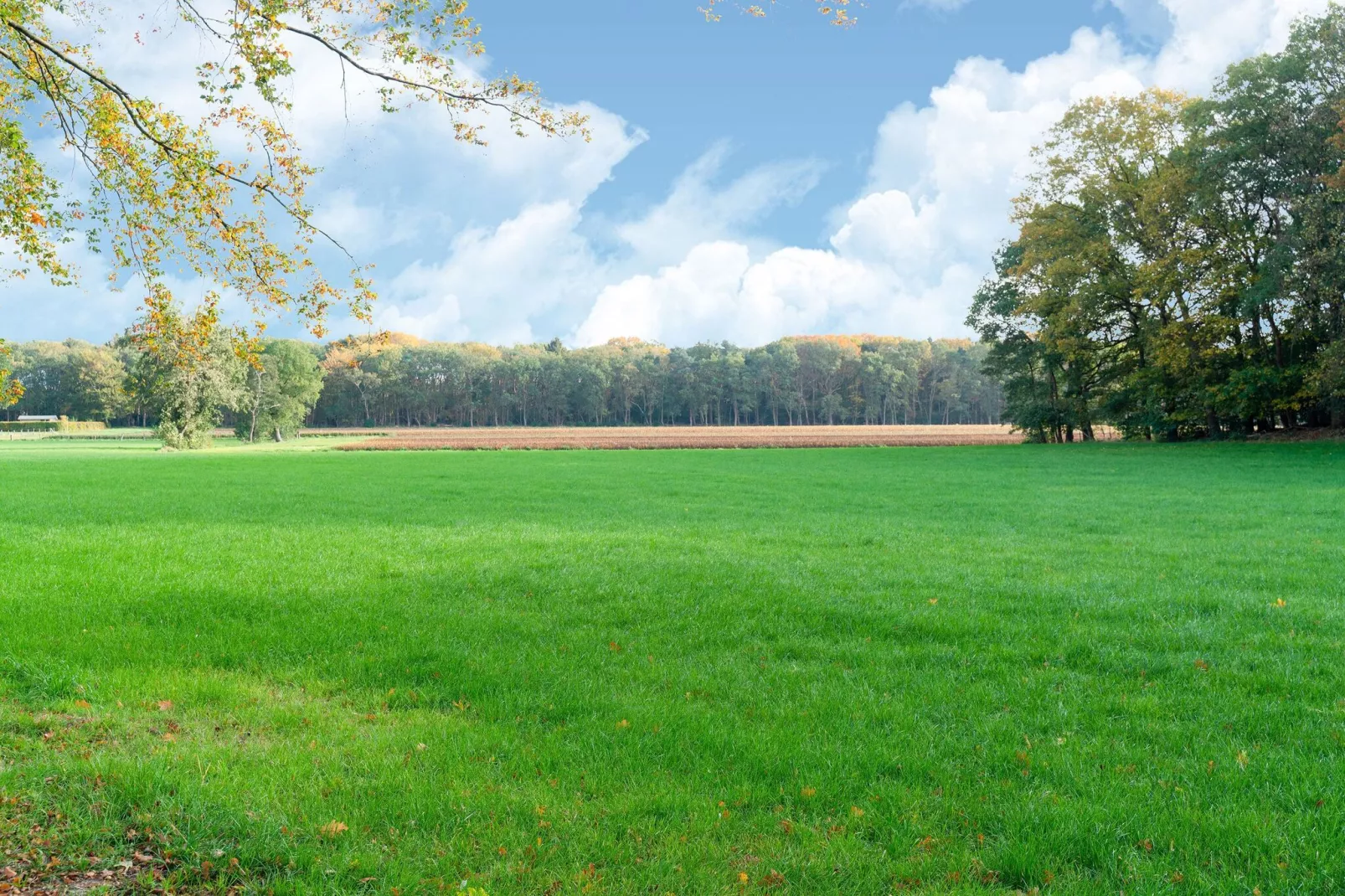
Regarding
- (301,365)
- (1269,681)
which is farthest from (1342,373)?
(301,365)

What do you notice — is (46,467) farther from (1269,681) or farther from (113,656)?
(1269,681)

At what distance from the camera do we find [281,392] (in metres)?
91.4

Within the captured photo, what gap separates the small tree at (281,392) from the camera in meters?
87.8

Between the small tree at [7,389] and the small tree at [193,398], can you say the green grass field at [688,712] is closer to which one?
the small tree at [7,389]

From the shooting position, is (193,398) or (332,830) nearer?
(332,830)

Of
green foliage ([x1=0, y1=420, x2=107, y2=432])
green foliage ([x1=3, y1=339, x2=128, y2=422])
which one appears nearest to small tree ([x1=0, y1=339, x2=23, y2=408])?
green foliage ([x1=0, y1=420, x2=107, y2=432])

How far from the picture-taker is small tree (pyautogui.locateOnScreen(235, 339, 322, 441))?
87750 mm

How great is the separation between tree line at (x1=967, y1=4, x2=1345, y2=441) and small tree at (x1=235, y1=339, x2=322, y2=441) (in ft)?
230

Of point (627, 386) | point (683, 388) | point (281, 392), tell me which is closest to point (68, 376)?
point (281, 392)

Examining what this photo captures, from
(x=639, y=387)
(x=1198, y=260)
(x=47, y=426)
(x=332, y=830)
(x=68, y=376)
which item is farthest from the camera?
(x=639, y=387)

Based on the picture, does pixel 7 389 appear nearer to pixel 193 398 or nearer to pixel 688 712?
pixel 688 712

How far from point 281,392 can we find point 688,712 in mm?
95469

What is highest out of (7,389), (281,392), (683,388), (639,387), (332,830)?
(639,387)

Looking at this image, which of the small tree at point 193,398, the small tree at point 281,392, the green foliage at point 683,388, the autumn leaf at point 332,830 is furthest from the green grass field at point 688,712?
the green foliage at point 683,388
